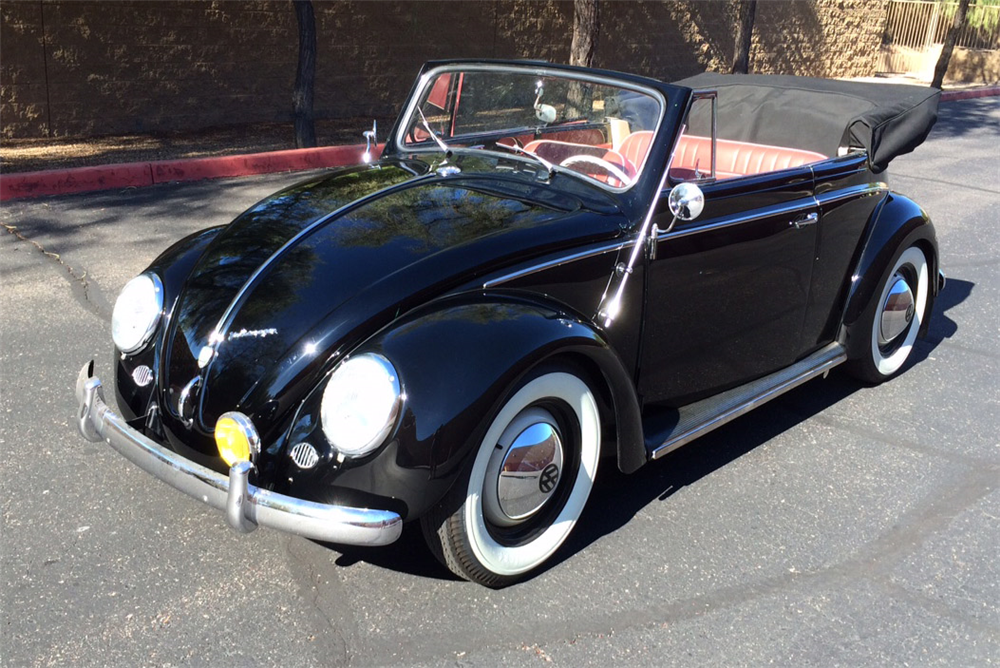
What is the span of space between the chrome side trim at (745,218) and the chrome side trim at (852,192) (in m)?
0.11

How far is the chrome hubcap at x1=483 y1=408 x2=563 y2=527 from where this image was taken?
9.43 ft

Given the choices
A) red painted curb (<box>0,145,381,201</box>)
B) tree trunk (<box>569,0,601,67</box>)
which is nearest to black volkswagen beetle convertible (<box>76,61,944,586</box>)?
red painted curb (<box>0,145,381,201</box>)

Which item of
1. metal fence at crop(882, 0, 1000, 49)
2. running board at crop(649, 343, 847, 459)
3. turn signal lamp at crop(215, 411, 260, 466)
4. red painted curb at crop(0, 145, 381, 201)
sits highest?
metal fence at crop(882, 0, 1000, 49)

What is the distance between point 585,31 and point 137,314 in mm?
9014

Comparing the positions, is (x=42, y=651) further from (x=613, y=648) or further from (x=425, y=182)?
(x=425, y=182)

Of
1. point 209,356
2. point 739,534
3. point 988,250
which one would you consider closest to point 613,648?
point 739,534

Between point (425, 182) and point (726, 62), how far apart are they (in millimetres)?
15723

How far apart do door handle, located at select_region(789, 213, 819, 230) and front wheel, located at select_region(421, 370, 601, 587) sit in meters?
1.43

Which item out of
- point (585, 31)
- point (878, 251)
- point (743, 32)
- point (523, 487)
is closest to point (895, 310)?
Answer: point (878, 251)

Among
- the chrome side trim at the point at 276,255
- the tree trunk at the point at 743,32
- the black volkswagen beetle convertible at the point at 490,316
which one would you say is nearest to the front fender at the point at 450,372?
the black volkswagen beetle convertible at the point at 490,316

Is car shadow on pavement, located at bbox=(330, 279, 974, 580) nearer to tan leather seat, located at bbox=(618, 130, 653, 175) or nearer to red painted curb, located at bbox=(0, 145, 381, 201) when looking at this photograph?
tan leather seat, located at bbox=(618, 130, 653, 175)

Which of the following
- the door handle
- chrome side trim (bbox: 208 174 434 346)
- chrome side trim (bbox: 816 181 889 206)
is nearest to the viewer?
chrome side trim (bbox: 208 174 434 346)

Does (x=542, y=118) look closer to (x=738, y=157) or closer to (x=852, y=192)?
(x=738, y=157)

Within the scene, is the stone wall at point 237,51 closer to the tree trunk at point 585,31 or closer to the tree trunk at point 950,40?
the tree trunk at point 585,31
